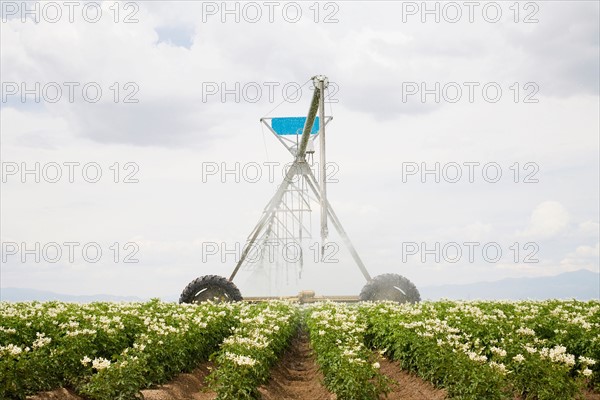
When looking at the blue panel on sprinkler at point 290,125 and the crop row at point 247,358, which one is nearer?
the crop row at point 247,358

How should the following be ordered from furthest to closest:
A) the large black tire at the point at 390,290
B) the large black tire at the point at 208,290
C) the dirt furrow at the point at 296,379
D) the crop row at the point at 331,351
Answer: the large black tire at the point at 208,290 < the large black tire at the point at 390,290 < the dirt furrow at the point at 296,379 < the crop row at the point at 331,351

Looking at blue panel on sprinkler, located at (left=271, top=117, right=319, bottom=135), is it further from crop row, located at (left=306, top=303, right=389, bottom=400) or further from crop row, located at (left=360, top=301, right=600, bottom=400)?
crop row, located at (left=306, top=303, right=389, bottom=400)

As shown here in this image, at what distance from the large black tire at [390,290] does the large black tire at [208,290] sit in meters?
4.20

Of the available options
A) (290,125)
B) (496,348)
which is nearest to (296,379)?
(496,348)

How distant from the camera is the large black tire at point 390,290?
20.9 metres

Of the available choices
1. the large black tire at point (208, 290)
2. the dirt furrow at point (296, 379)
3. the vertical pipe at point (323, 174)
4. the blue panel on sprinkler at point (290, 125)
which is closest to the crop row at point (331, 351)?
the dirt furrow at point (296, 379)

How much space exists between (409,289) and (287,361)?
258 inches

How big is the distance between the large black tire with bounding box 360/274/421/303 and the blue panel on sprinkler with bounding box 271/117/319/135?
23.9 feet

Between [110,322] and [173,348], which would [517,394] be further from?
[110,322]

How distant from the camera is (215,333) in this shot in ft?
47.9

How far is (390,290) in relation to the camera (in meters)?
21.0

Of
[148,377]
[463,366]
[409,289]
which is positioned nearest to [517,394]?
[463,366]

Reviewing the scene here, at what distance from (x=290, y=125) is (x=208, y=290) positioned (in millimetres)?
7786

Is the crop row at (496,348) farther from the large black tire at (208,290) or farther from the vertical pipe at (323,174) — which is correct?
the large black tire at (208,290)
